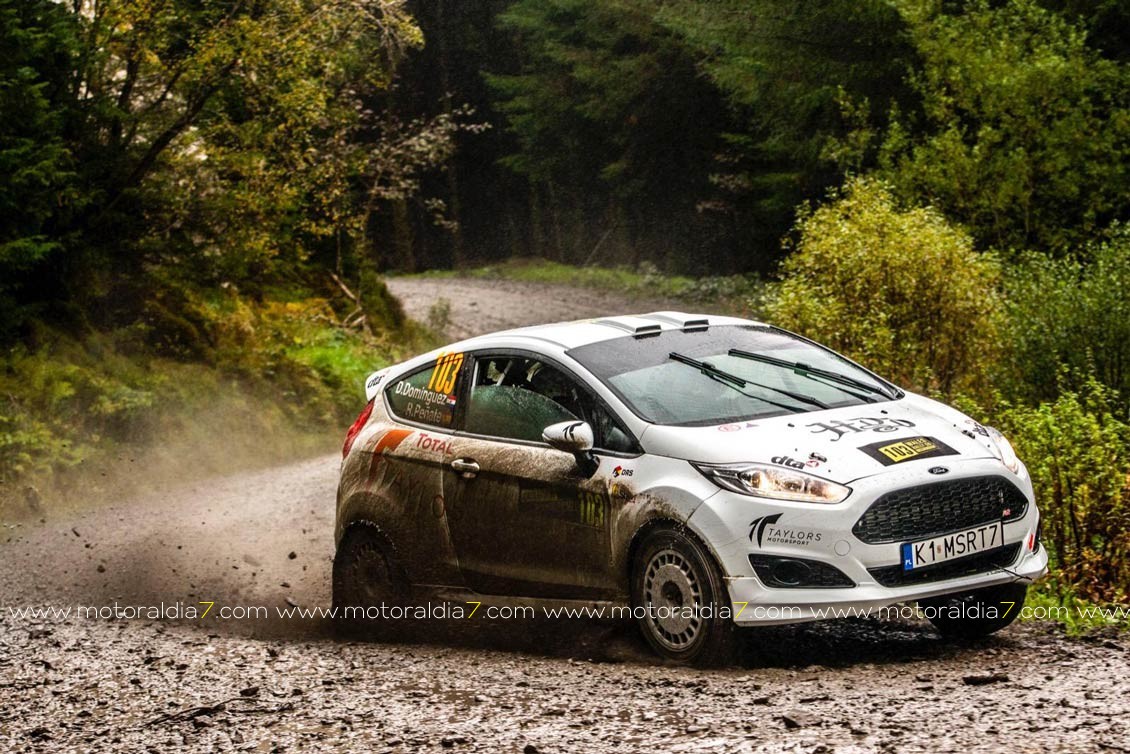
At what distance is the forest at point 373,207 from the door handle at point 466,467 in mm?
3889

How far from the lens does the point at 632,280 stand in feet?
154

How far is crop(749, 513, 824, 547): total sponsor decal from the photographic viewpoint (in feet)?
Answer: 20.4

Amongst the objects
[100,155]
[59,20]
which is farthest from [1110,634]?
[100,155]

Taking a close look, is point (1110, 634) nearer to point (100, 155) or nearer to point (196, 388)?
point (196, 388)

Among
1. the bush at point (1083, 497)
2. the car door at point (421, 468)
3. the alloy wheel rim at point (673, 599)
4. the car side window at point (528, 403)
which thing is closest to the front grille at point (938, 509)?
the alloy wheel rim at point (673, 599)

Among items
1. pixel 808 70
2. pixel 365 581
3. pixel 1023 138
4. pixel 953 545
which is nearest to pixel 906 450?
pixel 953 545

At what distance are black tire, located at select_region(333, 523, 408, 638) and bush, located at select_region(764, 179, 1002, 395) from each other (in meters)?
7.27

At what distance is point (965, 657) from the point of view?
21.9ft

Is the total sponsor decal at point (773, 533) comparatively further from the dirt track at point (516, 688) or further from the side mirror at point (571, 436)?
the side mirror at point (571, 436)

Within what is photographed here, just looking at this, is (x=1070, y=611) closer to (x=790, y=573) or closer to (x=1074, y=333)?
(x=790, y=573)

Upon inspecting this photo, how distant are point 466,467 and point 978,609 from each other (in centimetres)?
297

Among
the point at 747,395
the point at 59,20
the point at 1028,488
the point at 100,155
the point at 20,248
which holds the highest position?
the point at 59,20

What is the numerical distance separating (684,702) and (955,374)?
9975 millimetres

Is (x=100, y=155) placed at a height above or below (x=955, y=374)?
above
